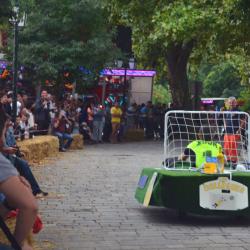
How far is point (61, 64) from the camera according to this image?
23.6 meters

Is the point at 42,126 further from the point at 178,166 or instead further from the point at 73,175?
the point at 178,166

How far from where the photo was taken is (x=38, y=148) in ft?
52.4

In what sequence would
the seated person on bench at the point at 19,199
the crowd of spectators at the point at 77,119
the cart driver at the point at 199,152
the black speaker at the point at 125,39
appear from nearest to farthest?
the seated person on bench at the point at 19,199, the cart driver at the point at 199,152, the crowd of spectators at the point at 77,119, the black speaker at the point at 125,39

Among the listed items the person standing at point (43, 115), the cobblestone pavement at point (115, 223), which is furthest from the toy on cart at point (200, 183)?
the person standing at point (43, 115)

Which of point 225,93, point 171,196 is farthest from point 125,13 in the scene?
point 225,93

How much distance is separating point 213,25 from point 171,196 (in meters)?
15.4

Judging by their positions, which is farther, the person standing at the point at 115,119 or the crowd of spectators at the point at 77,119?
the person standing at the point at 115,119

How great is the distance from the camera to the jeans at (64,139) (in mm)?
19797

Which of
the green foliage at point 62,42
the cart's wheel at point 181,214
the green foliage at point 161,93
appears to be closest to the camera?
the cart's wheel at point 181,214

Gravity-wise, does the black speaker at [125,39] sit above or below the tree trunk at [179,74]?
above

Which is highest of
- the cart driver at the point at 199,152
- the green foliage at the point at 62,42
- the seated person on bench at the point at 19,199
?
the green foliage at the point at 62,42

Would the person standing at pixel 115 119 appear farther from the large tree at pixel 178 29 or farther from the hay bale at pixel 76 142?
the hay bale at pixel 76 142

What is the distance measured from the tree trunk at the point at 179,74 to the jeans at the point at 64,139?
11697mm

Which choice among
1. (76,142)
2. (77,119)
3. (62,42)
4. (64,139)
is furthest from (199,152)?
(62,42)
